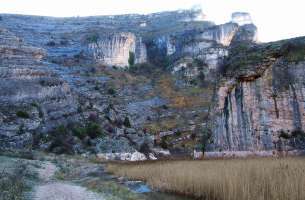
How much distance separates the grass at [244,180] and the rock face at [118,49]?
108305 mm

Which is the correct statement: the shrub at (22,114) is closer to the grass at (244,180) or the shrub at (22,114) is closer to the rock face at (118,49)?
the rock face at (118,49)

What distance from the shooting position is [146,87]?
109 meters

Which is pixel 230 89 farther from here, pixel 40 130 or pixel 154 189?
pixel 40 130

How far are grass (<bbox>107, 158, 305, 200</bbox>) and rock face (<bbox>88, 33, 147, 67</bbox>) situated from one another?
108305 mm

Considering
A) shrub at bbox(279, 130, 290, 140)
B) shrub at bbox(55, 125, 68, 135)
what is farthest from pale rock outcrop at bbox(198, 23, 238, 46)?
shrub at bbox(279, 130, 290, 140)

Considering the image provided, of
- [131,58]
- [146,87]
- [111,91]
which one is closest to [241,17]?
[131,58]

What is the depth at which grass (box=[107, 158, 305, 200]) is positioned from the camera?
36.0 ft

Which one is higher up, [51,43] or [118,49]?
[51,43]

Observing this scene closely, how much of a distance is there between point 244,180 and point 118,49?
4691 inches

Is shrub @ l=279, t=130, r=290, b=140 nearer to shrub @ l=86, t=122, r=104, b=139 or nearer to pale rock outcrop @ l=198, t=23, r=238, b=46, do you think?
shrub @ l=86, t=122, r=104, b=139

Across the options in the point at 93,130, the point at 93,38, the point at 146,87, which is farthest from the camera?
the point at 93,38

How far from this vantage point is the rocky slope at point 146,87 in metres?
19.3

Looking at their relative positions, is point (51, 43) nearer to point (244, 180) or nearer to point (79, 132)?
point (79, 132)

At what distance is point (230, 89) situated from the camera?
67.7ft
